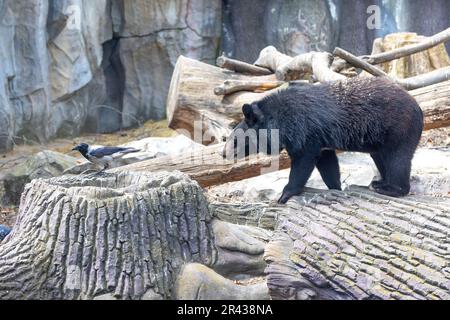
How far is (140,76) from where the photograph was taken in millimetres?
13938

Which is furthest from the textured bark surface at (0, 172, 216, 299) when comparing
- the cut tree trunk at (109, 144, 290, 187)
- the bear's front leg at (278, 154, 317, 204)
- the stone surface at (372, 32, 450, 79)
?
the stone surface at (372, 32, 450, 79)

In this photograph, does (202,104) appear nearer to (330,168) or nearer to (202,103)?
(202,103)

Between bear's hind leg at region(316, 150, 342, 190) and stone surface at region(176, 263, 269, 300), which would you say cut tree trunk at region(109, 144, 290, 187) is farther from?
stone surface at region(176, 263, 269, 300)

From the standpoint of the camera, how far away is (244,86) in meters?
7.76

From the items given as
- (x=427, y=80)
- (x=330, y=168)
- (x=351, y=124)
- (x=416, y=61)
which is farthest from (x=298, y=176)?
(x=416, y=61)

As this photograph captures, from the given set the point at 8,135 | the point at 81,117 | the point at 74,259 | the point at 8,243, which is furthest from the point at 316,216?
the point at 81,117

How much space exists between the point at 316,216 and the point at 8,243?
1.95 m

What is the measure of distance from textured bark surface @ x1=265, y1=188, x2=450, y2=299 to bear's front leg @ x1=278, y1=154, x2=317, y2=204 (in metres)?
0.58

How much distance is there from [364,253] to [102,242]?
155cm

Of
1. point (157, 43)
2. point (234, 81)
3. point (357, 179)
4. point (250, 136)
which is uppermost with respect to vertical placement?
point (157, 43)

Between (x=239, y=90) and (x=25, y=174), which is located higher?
(x=239, y=90)

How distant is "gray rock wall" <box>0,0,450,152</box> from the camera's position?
12.7 metres

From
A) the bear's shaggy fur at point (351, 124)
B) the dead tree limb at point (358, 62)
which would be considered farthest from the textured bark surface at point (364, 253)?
the dead tree limb at point (358, 62)

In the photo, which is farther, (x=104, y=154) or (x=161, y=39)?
(x=161, y=39)
